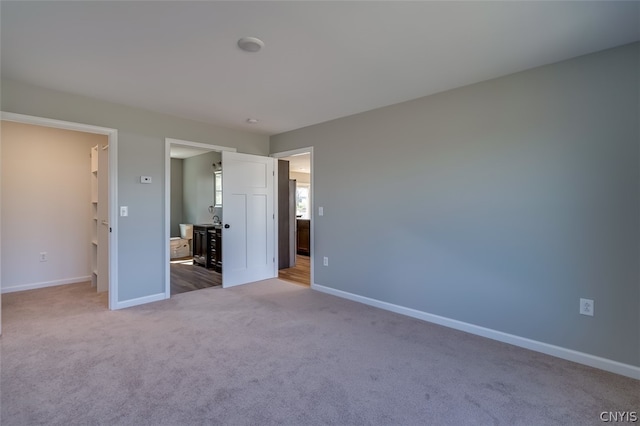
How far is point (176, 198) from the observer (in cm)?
817

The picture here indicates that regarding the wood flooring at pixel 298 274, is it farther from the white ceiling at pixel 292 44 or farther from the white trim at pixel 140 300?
the white ceiling at pixel 292 44

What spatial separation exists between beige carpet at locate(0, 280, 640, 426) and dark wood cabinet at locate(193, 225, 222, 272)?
7.67 ft

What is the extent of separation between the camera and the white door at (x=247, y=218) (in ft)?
14.8

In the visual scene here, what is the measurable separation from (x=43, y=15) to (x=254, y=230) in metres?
3.36

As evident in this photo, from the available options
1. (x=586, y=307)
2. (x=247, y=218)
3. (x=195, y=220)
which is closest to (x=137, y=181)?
(x=247, y=218)

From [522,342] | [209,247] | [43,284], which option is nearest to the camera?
[522,342]

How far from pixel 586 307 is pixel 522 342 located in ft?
1.86

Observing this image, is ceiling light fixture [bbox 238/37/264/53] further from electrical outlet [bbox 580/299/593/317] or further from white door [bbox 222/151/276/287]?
electrical outlet [bbox 580/299/593/317]

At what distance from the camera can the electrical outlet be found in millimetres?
2384

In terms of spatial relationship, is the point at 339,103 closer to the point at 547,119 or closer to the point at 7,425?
the point at 547,119

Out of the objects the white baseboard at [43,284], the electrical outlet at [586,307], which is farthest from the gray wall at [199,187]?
the electrical outlet at [586,307]

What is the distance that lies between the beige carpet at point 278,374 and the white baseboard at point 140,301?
176 millimetres

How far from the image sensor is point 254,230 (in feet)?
15.9

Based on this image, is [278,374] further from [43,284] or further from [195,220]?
[195,220]
